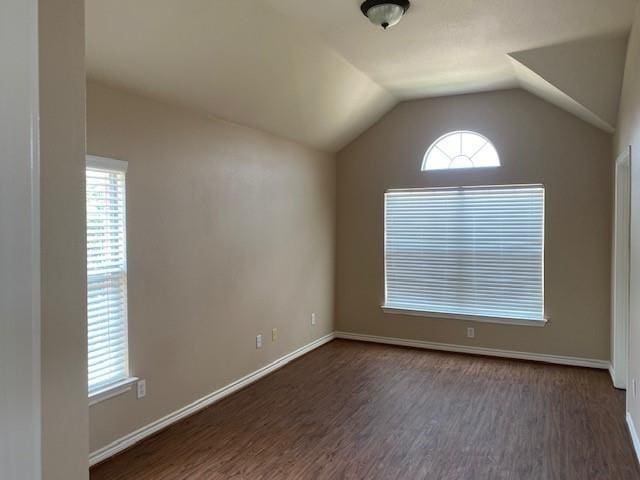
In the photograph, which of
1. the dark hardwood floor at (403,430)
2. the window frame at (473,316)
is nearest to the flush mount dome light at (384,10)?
the window frame at (473,316)

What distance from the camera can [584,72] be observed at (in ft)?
11.9

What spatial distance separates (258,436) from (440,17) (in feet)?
10.5

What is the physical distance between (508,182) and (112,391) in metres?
4.28

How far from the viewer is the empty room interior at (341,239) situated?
274 centimetres

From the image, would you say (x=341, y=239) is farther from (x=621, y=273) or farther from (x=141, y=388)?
(x=141, y=388)

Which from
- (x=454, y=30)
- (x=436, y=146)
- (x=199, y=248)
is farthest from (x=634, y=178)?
(x=199, y=248)

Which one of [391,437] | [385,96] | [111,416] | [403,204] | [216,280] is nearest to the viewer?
[111,416]

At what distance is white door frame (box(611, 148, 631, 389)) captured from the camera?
Result: 3.84 metres

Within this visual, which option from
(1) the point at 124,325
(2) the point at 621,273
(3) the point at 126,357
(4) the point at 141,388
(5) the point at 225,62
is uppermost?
(5) the point at 225,62

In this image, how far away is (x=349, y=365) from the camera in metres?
4.83

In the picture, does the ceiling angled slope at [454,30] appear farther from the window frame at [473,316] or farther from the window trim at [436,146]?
the window frame at [473,316]

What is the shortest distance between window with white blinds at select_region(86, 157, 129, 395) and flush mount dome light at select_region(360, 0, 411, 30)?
74.7 inches

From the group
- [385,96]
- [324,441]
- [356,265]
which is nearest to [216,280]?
[324,441]

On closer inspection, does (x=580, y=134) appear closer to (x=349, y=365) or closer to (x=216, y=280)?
(x=349, y=365)
